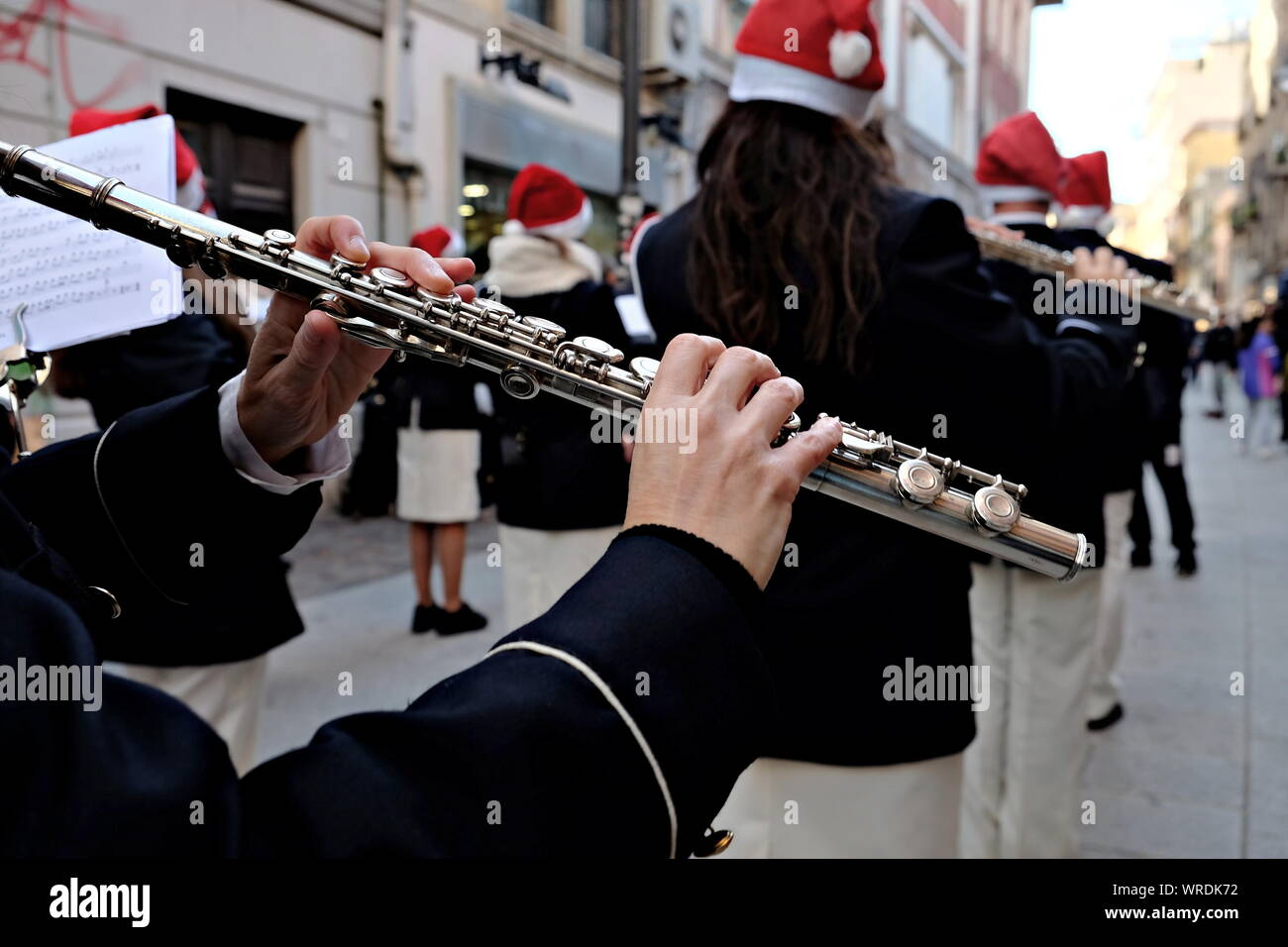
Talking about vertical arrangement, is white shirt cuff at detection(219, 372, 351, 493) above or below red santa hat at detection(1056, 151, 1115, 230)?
below

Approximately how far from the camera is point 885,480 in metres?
1.13

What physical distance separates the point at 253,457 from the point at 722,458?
0.77 m

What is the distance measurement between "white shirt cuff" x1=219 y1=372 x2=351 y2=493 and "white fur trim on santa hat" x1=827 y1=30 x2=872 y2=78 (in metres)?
1.11

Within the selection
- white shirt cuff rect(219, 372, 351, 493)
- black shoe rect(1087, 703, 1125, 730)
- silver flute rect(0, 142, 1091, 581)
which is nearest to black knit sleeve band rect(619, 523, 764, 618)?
silver flute rect(0, 142, 1091, 581)

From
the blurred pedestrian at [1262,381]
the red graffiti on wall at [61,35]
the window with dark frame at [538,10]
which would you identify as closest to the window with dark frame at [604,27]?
the window with dark frame at [538,10]

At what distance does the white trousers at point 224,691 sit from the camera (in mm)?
2303

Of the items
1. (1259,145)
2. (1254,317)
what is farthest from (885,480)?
(1259,145)

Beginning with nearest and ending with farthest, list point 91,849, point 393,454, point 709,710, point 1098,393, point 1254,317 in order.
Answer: point 91,849 < point 709,710 < point 1098,393 < point 393,454 < point 1254,317

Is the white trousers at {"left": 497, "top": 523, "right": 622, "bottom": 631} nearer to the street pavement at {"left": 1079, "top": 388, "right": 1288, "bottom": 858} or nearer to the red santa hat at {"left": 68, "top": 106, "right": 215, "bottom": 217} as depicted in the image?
the red santa hat at {"left": 68, "top": 106, "right": 215, "bottom": 217}

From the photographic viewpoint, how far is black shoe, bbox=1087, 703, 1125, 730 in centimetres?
392

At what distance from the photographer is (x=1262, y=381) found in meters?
11.6

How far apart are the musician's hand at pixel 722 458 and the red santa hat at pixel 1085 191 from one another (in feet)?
10.5
